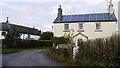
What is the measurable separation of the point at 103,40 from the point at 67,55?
6720 mm

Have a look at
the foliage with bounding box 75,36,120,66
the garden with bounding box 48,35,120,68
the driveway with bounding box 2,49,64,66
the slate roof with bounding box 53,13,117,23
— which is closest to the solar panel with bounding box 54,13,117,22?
the slate roof with bounding box 53,13,117,23

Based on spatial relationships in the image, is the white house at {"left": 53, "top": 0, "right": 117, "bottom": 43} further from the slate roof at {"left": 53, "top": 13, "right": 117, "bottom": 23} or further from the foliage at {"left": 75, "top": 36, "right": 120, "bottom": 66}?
the foliage at {"left": 75, "top": 36, "right": 120, "bottom": 66}

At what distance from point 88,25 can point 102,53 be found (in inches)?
745

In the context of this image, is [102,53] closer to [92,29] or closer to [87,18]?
[92,29]

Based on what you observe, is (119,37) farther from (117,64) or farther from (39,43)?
(39,43)

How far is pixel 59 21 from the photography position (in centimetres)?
2902

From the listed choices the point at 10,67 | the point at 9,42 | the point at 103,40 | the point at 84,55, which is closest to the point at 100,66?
the point at 103,40

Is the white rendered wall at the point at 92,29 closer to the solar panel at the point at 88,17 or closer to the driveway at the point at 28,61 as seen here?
the solar panel at the point at 88,17

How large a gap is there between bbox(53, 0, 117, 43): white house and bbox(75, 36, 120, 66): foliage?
51.3 ft

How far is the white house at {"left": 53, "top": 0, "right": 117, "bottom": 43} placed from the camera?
26.4 meters

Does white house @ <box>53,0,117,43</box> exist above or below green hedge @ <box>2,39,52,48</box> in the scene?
above

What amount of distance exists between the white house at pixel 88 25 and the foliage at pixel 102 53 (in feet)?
51.3

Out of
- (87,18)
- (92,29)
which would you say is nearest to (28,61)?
(92,29)

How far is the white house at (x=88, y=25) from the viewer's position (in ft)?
86.6
